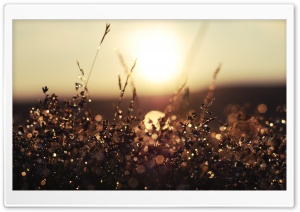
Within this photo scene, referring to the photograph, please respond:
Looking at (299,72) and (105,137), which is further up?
(299,72)

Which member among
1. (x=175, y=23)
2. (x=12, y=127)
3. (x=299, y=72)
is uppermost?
(x=175, y=23)

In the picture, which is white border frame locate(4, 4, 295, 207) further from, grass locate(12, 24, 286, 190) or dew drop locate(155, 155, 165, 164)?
dew drop locate(155, 155, 165, 164)

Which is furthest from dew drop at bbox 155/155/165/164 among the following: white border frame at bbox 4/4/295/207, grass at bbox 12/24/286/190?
white border frame at bbox 4/4/295/207
